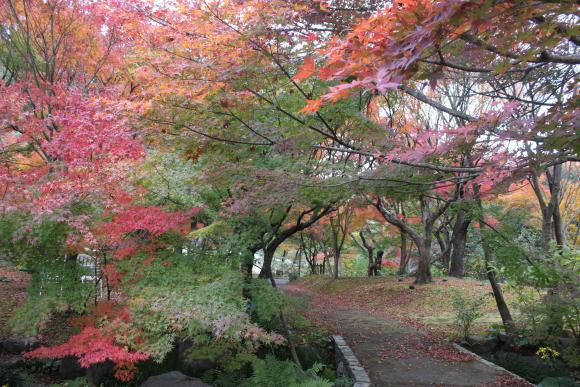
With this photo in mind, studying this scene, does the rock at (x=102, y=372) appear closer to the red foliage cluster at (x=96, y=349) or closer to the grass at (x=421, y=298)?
the red foliage cluster at (x=96, y=349)

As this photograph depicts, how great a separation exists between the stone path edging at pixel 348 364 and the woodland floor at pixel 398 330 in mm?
177

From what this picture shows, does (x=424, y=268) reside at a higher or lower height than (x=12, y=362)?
higher

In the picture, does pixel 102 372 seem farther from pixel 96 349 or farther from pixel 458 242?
pixel 458 242

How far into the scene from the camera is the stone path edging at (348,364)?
7.00 meters

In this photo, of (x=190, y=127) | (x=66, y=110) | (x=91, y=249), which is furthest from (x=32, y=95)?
(x=190, y=127)

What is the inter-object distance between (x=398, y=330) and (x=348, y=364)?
4.05 m

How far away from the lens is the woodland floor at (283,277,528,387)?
23.8ft

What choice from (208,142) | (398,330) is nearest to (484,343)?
(398,330)

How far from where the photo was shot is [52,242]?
774 centimetres

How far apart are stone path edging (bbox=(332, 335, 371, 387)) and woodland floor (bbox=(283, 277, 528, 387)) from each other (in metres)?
0.18

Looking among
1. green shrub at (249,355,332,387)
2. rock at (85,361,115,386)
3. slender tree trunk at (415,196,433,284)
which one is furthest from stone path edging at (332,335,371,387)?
slender tree trunk at (415,196,433,284)

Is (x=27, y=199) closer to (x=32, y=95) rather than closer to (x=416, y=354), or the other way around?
(x=32, y=95)

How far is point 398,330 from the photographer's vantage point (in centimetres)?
1153

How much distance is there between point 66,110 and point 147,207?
2474 mm
